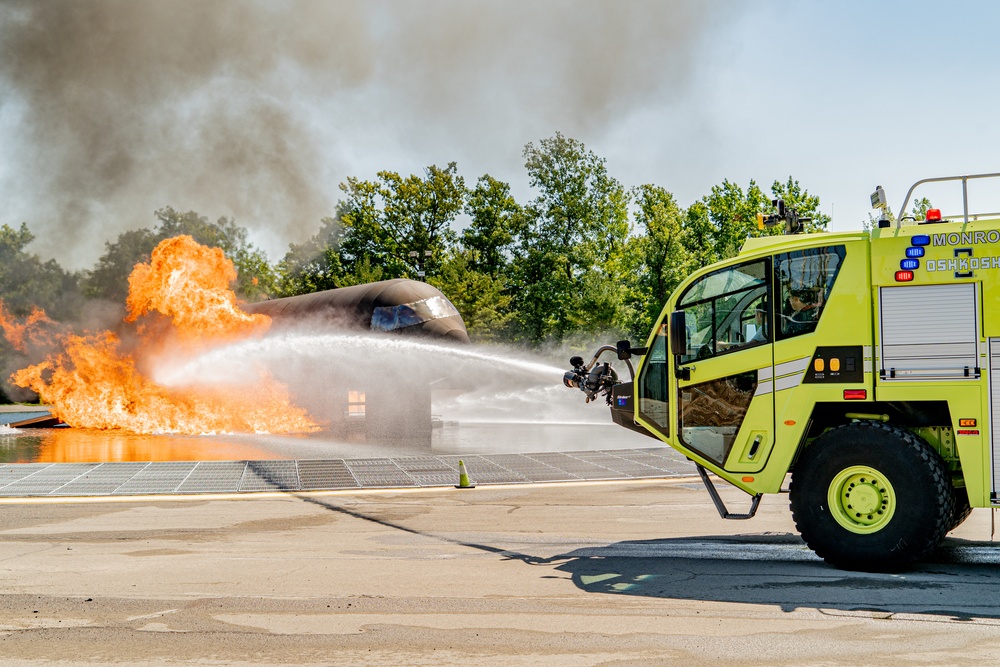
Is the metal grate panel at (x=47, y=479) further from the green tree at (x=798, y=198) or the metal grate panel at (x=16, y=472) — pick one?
the green tree at (x=798, y=198)

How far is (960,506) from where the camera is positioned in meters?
9.66

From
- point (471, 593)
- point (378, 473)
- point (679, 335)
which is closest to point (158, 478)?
point (378, 473)

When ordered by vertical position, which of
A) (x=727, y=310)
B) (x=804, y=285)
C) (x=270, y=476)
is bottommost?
(x=270, y=476)

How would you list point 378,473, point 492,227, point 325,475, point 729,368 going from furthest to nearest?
1. point 492,227
2. point 378,473
3. point 325,475
4. point 729,368

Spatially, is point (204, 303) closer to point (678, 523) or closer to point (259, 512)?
point (259, 512)

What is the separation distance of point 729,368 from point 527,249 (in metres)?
52.6

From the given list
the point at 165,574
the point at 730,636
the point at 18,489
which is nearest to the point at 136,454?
the point at 18,489

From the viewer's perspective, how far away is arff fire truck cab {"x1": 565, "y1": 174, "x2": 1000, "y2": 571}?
856cm

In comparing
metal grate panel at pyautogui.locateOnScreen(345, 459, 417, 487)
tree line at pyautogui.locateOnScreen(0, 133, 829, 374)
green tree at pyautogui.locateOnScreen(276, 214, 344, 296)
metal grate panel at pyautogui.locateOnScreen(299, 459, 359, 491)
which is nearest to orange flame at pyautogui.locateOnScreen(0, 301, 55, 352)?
tree line at pyautogui.locateOnScreen(0, 133, 829, 374)

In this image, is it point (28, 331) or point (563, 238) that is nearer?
point (28, 331)

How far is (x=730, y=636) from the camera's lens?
6664 mm

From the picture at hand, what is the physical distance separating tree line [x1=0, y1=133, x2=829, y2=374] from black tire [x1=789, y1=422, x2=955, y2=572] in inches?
1534

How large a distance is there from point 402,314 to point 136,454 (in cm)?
846

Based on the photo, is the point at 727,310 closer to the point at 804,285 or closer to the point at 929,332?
the point at 804,285
